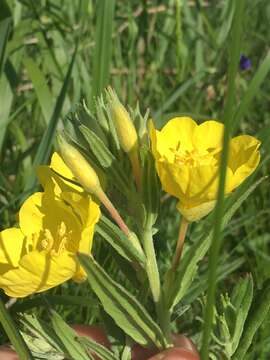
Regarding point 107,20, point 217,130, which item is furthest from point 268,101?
point 217,130

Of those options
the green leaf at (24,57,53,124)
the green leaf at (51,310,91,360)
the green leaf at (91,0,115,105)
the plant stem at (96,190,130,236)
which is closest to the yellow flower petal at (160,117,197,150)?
the plant stem at (96,190,130,236)

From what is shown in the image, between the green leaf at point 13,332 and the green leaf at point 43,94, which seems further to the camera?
the green leaf at point 43,94

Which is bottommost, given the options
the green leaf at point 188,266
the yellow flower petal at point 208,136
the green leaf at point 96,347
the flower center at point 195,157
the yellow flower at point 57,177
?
the green leaf at point 96,347

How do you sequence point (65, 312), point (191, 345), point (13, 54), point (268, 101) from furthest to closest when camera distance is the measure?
point (268, 101)
point (13, 54)
point (65, 312)
point (191, 345)

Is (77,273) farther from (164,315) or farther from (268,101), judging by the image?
(268,101)

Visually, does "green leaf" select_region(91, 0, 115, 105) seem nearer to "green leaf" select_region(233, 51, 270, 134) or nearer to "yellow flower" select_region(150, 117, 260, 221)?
"green leaf" select_region(233, 51, 270, 134)

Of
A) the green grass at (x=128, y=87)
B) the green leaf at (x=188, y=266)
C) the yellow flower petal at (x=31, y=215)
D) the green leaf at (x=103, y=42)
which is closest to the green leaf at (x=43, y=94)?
the green grass at (x=128, y=87)

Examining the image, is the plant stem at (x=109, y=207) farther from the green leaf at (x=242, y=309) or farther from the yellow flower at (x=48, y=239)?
the green leaf at (x=242, y=309)
